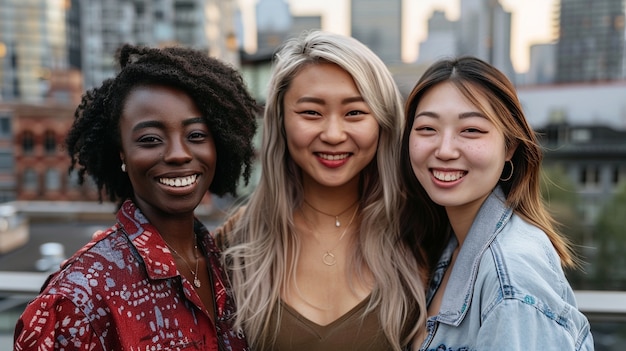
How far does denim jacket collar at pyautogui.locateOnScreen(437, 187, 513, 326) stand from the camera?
171cm

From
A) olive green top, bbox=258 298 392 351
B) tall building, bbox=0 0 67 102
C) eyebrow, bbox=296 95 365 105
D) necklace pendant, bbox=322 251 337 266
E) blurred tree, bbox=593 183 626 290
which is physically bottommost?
blurred tree, bbox=593 183 626 290

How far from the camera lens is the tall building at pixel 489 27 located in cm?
6745

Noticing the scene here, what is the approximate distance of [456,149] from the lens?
5.84ft

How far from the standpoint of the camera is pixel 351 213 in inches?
99.8

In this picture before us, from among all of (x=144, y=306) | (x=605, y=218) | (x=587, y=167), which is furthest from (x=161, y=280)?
(x=587, y=167)

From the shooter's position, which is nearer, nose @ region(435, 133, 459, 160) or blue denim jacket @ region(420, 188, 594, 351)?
blue denim jacket @ region(420, 188, 594, 351)

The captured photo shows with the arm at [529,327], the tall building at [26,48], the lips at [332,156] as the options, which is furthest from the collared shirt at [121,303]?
the tall building at [26,48]

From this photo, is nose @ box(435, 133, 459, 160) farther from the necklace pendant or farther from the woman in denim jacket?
the necklace pendant

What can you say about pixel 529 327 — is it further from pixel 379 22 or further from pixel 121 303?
pixel 379 22

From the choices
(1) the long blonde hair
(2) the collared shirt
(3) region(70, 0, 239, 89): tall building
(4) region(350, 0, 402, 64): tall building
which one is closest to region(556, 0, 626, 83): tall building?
(4) region(350, 0, 402, 64): tall building

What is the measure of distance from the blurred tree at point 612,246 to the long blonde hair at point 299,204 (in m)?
38.1

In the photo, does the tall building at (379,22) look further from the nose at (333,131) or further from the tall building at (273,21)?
the nose at (333,131)

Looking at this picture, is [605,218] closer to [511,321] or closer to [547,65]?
[511,321]

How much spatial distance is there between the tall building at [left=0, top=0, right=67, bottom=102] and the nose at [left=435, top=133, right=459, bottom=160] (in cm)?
6942
